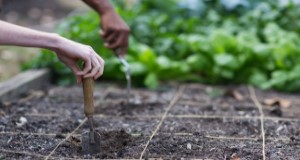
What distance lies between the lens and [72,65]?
2.22 meters

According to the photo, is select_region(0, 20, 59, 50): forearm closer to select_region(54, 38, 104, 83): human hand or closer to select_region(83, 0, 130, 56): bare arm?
select_region(54, 38, 104, 83): human hand

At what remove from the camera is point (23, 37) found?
206 centimetres

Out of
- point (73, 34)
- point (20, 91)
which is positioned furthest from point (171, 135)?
point (73, 34)

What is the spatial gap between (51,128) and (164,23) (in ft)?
7.08

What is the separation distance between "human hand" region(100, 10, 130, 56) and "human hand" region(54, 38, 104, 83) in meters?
1.24

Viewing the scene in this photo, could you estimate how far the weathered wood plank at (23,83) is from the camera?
371 cm

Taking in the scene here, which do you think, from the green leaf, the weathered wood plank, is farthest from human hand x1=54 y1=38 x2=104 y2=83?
the green leaf

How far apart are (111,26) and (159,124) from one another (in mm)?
763

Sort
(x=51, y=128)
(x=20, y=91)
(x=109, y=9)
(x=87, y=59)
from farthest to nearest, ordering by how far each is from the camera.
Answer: (x=20, y=91) < (x=109, y=9) < (x=51, y=128) < (x=87, y=59)

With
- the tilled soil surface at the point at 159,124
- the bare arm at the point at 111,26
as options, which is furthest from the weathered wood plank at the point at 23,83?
the bare arm at the point at 111,26

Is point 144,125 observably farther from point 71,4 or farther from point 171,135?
point 71,4

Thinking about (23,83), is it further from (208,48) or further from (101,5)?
(208,48)

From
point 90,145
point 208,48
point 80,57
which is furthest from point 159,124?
point 208,48

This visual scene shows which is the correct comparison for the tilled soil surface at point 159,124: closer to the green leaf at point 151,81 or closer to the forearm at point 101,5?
the green leaf at point 151,81
